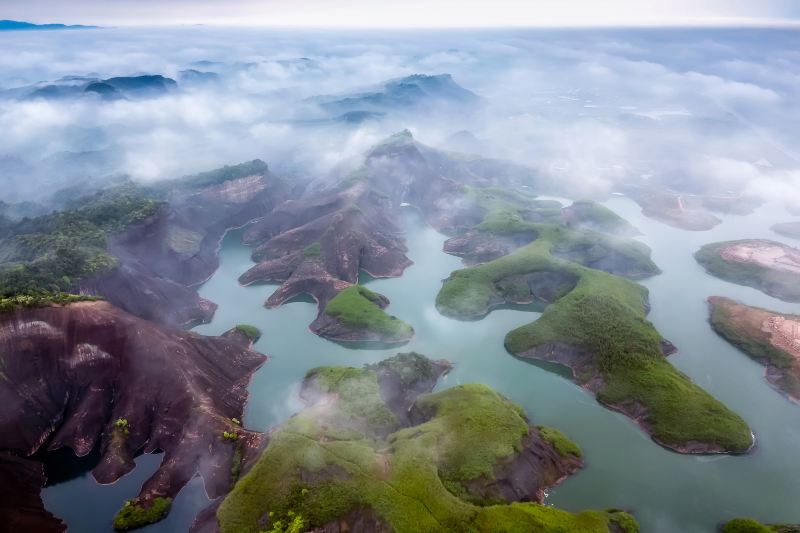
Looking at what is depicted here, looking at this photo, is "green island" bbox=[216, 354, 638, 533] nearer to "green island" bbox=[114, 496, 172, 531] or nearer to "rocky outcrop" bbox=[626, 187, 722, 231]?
"green island" bbox=[114, 496, 172, 531]

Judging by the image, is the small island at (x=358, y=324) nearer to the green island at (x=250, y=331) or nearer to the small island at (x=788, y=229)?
the green island at (x=250, y=331)

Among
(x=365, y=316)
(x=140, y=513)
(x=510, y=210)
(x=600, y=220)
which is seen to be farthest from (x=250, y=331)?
(x=600, y=220)

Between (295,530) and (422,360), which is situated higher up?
(295,530)

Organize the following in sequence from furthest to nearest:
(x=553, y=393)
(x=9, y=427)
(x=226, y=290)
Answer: (x=226, y=290), (x=553, y=393), (x=9, y=427)

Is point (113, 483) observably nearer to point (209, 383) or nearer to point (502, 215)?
Result: point (209, 383)

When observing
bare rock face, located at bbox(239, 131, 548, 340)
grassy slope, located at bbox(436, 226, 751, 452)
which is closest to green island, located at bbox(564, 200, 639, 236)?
bare rock face, located at bbox(239, 131, 548, 340)

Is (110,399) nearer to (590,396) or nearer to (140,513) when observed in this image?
(140,513)

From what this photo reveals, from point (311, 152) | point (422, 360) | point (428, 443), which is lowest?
point (311, 152)

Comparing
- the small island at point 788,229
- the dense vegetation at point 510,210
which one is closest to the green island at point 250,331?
the dense vegetation at point 510,210

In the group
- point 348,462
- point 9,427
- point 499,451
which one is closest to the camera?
point 348,462

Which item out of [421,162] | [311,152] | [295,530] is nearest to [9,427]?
[295,530]
